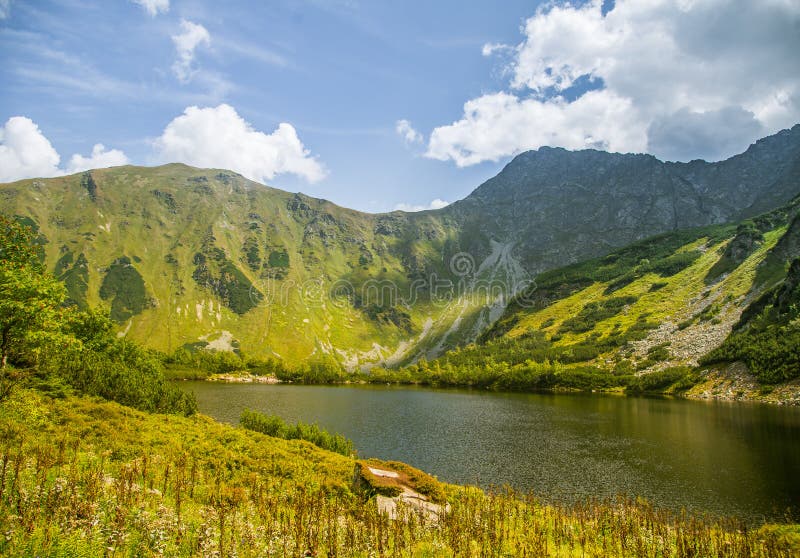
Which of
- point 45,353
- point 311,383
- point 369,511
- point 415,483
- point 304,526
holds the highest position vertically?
point 45,353

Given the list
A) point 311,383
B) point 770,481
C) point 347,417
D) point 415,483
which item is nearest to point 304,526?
point 415,483

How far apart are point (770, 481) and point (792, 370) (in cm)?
8418

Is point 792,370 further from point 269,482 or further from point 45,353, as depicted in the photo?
point 45,353

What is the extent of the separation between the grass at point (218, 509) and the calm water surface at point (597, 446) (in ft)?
41.7

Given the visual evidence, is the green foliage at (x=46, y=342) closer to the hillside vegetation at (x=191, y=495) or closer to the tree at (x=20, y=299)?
the tree at (x=20, y=299)

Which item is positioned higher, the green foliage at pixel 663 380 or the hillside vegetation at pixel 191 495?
the hillside vegetation at pixel 191 495

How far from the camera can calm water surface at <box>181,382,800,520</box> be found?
1580 inches

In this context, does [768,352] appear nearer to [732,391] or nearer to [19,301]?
[732,391]

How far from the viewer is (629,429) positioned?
237 ft

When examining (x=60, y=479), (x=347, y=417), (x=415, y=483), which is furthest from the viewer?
(x=347, y=417)

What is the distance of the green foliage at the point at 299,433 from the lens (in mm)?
41812

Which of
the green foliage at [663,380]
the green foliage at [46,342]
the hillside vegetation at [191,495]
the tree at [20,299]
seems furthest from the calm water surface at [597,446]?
the tree at [20,299]

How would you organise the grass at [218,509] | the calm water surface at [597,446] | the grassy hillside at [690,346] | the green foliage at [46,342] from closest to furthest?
1. the grass at [218,509]
2. the green foliage at [46,342]
3. the calm water surface at [597,446]
4. the grassy hillside at [690,346]

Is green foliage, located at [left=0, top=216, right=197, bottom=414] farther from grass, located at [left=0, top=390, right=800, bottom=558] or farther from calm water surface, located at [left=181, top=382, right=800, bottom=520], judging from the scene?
calm water surface, located at [left=181, top=382, right=800, bottom=520]
